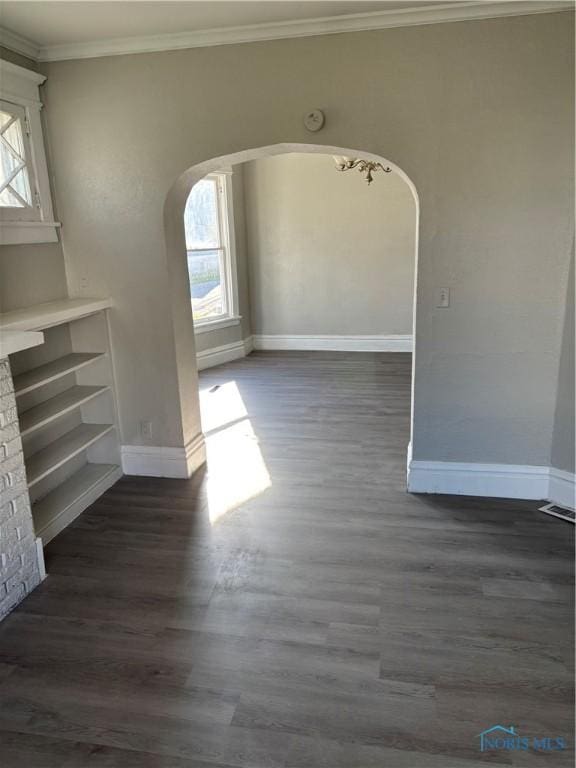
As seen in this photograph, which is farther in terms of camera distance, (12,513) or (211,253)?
(211,253)

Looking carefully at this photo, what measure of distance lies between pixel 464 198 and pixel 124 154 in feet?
6.79

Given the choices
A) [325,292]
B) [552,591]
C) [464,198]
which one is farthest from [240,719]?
[325,292]

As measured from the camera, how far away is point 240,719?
1900mm

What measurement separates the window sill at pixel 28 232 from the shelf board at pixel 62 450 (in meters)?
1.25

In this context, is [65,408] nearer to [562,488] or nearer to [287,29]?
[287,29]

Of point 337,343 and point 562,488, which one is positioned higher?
point 337,343

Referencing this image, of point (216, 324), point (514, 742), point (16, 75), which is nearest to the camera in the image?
point (514, 742)

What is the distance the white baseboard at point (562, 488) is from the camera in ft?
10.5

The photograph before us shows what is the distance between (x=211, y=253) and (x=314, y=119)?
403 cm

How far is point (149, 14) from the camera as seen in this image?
110 inches

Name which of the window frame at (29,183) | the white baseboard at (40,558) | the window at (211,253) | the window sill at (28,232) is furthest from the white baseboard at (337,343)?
the white baseboard at (40,558)

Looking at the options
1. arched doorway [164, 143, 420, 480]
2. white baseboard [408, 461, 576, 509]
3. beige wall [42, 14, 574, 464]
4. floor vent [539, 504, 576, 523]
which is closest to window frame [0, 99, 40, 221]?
beige wall [42, 14, 574, 464]

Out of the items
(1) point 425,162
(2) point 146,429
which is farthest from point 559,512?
(2) point 146,429

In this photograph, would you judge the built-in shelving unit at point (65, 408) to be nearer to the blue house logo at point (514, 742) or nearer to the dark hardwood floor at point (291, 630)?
the dark hardwood floor at point (291, 630)
